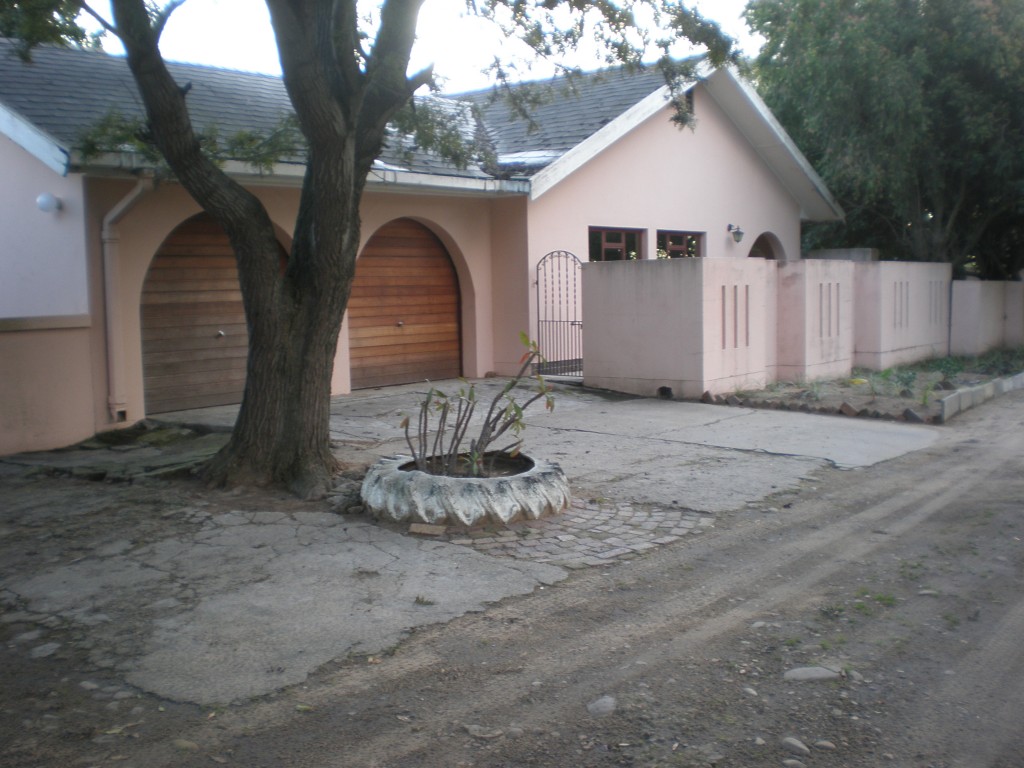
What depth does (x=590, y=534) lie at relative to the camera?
7.05 meters

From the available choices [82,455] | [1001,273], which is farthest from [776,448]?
[1001,273]

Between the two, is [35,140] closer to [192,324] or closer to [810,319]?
[192,324]

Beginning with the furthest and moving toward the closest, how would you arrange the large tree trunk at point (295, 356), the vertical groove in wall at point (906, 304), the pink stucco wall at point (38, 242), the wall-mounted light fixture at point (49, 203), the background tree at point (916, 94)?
1. the vertical groove in wall at point (906, 304)
2. the background tree at point (916, 94)
3. the pink stucco wall at point (38, 242)
4. the wall-mounted light fixture at point (49, 203)
5. the large tree trunk at point (295, 356)

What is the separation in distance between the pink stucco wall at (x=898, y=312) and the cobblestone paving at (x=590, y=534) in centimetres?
1007

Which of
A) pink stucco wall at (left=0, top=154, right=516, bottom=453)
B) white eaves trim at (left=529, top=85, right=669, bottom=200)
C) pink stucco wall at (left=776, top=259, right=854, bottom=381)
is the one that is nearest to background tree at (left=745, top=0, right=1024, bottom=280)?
white eaves trim at (left=529, top=85, right=669, bottom=200)

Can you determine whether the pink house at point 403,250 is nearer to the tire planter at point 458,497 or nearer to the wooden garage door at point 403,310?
the wooden garage door at point 403,310

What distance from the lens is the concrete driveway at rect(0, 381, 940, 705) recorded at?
5039 mm

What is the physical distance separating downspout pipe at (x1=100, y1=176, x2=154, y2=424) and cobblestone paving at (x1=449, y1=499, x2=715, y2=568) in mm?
5839

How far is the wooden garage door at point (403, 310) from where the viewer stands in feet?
46.9

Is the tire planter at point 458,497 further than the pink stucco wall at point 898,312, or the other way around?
the pink stucco wall at point 898,312

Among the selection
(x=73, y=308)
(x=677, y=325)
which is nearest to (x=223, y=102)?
(x=73, y=308)

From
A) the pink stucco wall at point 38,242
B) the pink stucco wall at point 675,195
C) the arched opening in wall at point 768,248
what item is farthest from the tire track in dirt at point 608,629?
the arched opening in wall at point 768,248

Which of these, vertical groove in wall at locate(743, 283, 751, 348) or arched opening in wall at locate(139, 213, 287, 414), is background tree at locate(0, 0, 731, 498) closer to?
arched opening in wall at locate(139, 213, 287, 414)

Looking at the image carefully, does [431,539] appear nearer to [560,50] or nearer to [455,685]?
[455,685]
